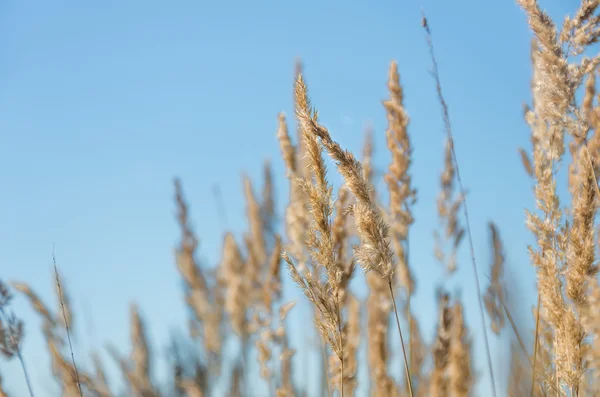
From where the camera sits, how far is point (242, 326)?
11.5 ft

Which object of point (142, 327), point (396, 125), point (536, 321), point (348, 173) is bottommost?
point (536, 321)

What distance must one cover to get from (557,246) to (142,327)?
2.81 m

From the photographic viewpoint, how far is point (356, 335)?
3090 mm

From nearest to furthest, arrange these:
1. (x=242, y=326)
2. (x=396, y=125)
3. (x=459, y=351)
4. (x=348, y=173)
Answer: (x=348, y=173), (x=459, y=351), (x=396, y=125), (x=242, y=326)

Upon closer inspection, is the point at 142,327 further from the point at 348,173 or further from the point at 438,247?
the point at 348,173

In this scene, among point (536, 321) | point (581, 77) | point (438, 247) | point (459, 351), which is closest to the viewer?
point (581, 77)

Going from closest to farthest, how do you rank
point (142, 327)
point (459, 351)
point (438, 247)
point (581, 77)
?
point (581, 77), point (459, 351), point (438, 247), point (142, 327)

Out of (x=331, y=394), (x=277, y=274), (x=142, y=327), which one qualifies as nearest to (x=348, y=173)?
(x=331, y=394)

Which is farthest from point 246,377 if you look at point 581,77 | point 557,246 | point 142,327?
point 581,77

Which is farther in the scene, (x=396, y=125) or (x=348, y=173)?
(x=396, y=125)

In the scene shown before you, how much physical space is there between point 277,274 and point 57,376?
39.8 inches

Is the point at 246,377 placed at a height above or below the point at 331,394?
above

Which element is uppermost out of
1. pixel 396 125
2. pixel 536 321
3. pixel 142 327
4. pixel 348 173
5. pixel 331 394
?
pixel 396 125

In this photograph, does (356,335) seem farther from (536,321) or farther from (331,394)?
(536,321)
